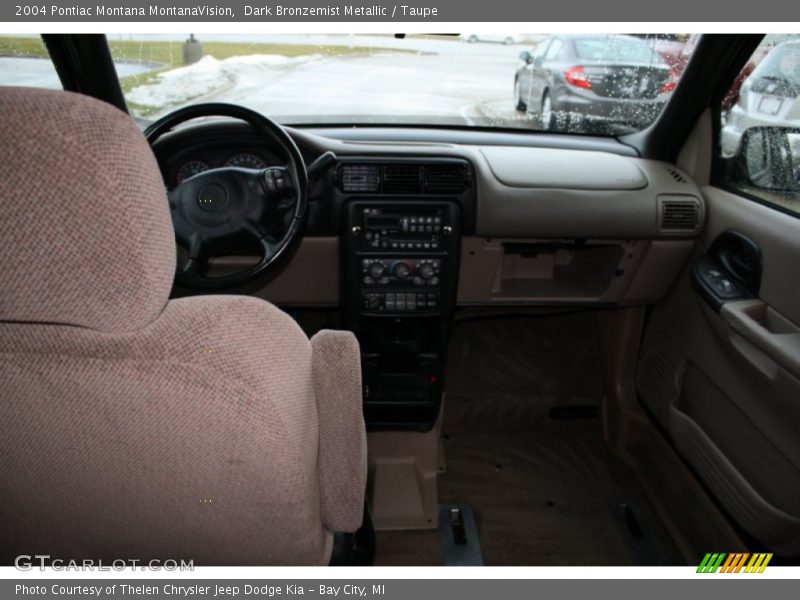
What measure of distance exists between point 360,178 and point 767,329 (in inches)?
55.7

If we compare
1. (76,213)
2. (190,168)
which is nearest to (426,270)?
(190,168)

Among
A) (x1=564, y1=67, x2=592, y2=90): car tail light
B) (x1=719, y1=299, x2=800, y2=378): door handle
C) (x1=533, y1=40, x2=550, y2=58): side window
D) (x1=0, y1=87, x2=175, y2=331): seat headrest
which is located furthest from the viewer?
(x1=564, y1=67, x2=592, y2=90): car tail light

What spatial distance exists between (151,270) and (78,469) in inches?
15.2

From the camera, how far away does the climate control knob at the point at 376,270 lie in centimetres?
200

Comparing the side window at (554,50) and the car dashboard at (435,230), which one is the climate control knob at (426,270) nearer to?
the car dashboard at (435,230)

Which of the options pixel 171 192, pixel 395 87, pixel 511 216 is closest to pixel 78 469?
pixel 171 192

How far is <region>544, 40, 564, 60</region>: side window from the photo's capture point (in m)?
2.07

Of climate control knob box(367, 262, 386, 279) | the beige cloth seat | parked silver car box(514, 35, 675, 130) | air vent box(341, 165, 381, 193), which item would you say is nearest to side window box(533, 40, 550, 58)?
parked silver car box(514, 35, 675, 130)

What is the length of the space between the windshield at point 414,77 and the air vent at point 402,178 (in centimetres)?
42

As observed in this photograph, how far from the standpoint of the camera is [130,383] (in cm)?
72

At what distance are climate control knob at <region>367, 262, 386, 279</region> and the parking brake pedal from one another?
3.29 ft

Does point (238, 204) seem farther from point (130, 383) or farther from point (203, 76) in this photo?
point (130, 383)

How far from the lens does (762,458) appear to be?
1.69m

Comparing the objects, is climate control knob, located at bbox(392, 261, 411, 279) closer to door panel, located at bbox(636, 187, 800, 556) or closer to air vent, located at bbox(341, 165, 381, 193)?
air vent, located at bbox(341, 165, 381, 193)
